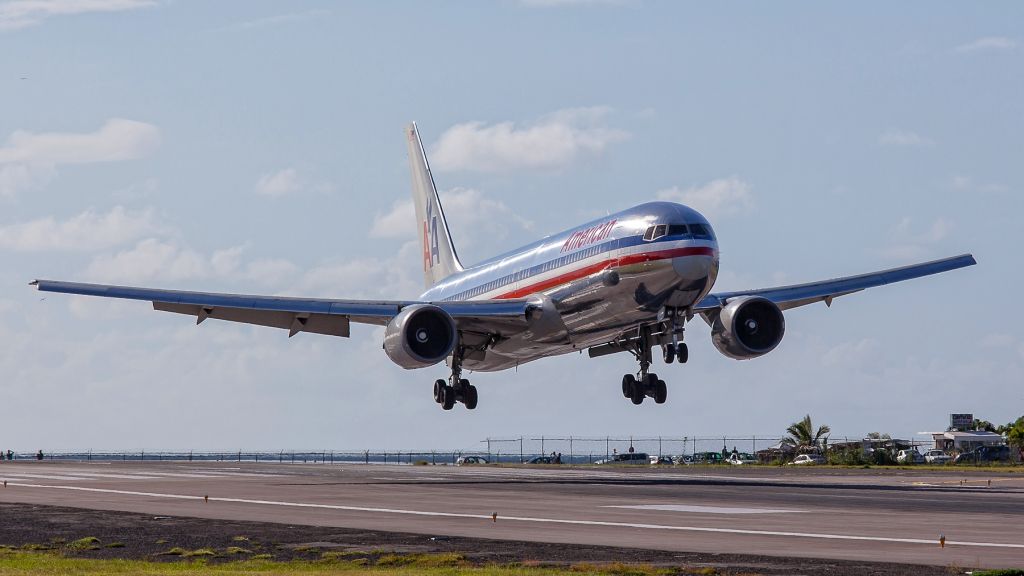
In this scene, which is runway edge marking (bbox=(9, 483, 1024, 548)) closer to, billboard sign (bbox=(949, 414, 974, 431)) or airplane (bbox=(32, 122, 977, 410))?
airplane (bbox=(32, 122, 977, 410))

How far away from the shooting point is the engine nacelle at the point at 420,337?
48.8 metres

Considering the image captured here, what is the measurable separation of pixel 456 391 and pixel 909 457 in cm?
4604

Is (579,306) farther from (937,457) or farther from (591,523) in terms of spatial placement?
(937,457)

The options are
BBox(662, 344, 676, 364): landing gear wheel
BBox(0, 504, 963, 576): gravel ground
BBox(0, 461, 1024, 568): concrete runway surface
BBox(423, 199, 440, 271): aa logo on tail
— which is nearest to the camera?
BBox(0, 504, 963, 576): gravel ground

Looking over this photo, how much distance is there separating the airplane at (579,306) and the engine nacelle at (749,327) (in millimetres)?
37

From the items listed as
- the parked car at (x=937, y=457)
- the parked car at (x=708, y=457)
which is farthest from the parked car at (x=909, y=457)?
the parked car at (x=708, y=457)

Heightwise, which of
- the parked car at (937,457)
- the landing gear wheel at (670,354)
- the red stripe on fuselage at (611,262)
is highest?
the red stripe on fuselage at (611,262)

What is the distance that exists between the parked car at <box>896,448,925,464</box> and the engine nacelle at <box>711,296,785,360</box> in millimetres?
41133

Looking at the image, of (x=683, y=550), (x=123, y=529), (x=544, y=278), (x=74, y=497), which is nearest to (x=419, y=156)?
(x=544, y=278)

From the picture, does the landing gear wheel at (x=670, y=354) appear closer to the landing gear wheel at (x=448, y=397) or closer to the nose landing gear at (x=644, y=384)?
the nose landing gear at (x=644, y=384)

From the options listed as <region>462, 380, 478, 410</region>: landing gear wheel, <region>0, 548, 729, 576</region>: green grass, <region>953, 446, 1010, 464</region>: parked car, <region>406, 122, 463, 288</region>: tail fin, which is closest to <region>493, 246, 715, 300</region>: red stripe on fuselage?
<region>462, 380, 478, 410</region>: landing gear wheel

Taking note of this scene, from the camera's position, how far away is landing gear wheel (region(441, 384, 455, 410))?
56.8 meters

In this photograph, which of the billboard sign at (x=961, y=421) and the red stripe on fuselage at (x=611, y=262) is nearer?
the red stripe on fuselage at (x=611, y=262)

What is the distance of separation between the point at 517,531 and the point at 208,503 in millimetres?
11253
